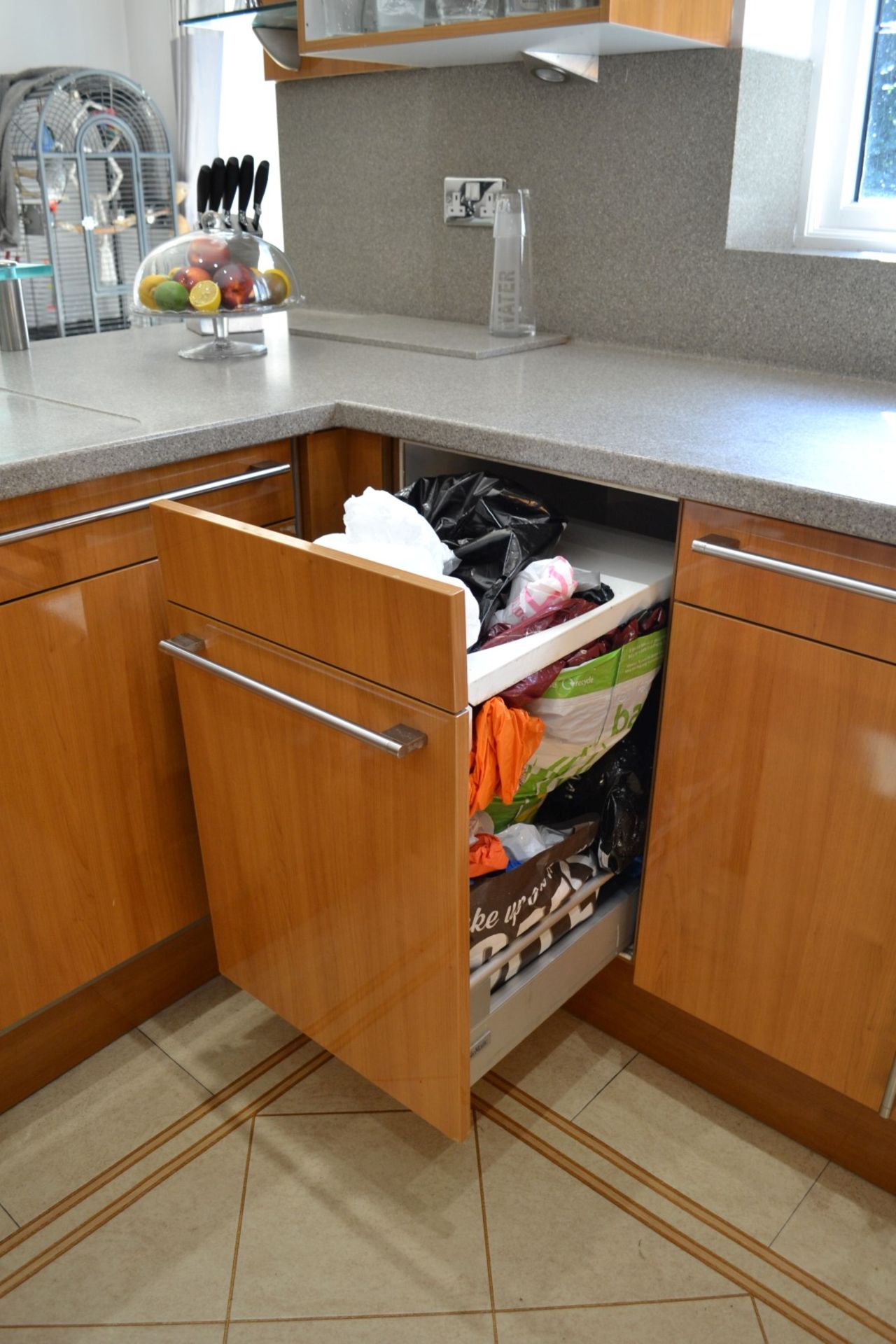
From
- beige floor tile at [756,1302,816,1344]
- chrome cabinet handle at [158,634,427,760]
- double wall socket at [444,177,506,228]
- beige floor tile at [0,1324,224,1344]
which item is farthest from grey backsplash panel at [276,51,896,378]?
beige floor tile at [0,1324,224,1344]

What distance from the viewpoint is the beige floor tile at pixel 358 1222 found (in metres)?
1.17

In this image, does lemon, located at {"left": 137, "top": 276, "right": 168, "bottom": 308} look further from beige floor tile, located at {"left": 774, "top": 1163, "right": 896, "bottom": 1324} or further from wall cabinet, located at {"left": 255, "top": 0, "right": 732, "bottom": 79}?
beige floor tile, located at {"left": 774, "top": 1163, "right": 896, "bottom": 1324}

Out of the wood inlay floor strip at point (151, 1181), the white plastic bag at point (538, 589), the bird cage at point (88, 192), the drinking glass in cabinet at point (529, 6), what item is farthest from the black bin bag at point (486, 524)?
the bird cage at point (88, 192)

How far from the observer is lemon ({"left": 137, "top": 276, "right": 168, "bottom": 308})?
63.6 inches

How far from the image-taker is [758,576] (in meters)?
1.07

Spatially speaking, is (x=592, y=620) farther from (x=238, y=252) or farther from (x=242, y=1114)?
(x=238, y=252)

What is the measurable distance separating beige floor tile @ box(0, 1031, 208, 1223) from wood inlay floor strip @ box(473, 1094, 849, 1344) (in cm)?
41

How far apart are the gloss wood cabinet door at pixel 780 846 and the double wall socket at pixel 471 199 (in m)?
1.04

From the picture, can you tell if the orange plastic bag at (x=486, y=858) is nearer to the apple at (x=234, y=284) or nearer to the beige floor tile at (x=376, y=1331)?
the beige floor tile at (x=376, y=1331)

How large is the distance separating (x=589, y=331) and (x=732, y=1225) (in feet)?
4.50

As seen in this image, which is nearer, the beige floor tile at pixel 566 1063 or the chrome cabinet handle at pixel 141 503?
the chrome cabinet handle at pixel 141 503

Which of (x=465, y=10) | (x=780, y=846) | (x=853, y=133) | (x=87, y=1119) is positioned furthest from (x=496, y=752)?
(x=853, y=133)

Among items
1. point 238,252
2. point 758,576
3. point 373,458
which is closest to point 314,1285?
point 758,576

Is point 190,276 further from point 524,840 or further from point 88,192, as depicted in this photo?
point 88,192
